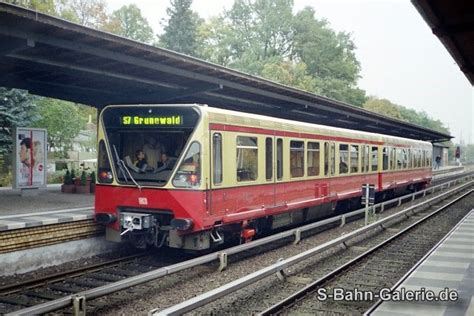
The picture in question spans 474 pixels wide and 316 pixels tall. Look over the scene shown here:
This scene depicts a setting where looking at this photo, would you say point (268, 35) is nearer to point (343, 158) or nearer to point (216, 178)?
point (343, 158)

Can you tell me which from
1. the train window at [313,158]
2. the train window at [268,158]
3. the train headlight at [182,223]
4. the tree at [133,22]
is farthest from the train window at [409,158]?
the tree at [133,22]

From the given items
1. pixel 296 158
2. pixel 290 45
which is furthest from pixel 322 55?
pixel 296 158

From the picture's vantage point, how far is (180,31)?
171 ft

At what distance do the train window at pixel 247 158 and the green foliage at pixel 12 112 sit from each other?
680 inches

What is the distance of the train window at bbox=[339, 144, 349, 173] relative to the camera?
16.5 metres

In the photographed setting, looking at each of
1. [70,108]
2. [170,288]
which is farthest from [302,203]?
[70,108]

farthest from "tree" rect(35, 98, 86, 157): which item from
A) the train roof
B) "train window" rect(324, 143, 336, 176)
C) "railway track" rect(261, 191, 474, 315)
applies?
"railway track" rect(261, 191, 474, 315)

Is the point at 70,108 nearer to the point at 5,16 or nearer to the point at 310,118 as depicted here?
the point at 310,118

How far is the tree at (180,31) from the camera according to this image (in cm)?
5200

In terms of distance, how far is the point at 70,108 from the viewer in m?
35.0

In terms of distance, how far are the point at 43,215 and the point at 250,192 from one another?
4.80 m

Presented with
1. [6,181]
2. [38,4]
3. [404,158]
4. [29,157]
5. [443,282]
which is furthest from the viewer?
[38,4]

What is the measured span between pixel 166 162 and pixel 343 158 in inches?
323

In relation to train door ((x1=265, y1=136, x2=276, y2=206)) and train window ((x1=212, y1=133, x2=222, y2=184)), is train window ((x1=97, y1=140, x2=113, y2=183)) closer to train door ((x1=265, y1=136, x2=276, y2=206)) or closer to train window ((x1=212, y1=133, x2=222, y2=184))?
train window ((x1=212, y1=133, x2=222, y2=184))
